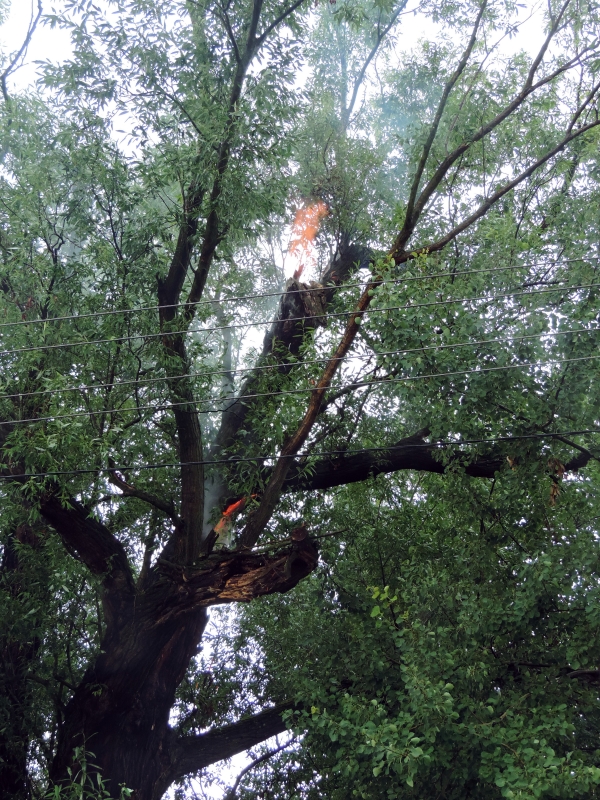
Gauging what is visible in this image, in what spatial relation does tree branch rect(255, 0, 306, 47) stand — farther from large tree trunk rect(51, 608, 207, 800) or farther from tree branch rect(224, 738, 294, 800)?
tree branch rect(224, 738, 294, 800)

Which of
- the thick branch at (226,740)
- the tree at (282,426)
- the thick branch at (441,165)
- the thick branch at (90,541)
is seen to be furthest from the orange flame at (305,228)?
the thick branch at (226,740)

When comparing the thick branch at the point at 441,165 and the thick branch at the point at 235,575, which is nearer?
the thick branch at the point at 235,575

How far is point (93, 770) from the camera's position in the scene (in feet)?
23.6

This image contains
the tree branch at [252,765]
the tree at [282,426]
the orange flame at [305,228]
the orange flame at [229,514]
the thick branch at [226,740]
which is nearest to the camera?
the tree at [282,426]

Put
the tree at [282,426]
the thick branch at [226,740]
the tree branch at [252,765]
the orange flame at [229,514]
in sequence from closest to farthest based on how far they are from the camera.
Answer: the tree at [282,426] → the orange flame at [229,514] → the thick branch at [226,740] → the tree branch at [252,765]

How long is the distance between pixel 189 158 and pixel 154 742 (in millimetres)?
5816

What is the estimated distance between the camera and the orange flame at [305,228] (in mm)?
10172

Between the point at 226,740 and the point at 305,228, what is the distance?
21.2 feet

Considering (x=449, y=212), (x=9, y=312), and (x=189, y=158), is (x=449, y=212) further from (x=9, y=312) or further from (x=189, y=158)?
(x=9, y=312)

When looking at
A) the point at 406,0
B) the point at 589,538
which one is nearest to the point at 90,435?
the point at 589,538

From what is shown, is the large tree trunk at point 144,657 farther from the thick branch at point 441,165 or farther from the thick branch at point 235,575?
the thick branch at point 441,165

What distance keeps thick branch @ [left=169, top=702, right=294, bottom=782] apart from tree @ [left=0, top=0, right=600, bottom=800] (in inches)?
1.2

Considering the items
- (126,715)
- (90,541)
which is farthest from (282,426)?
(126,715)

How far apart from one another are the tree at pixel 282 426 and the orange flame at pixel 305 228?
146 cm
